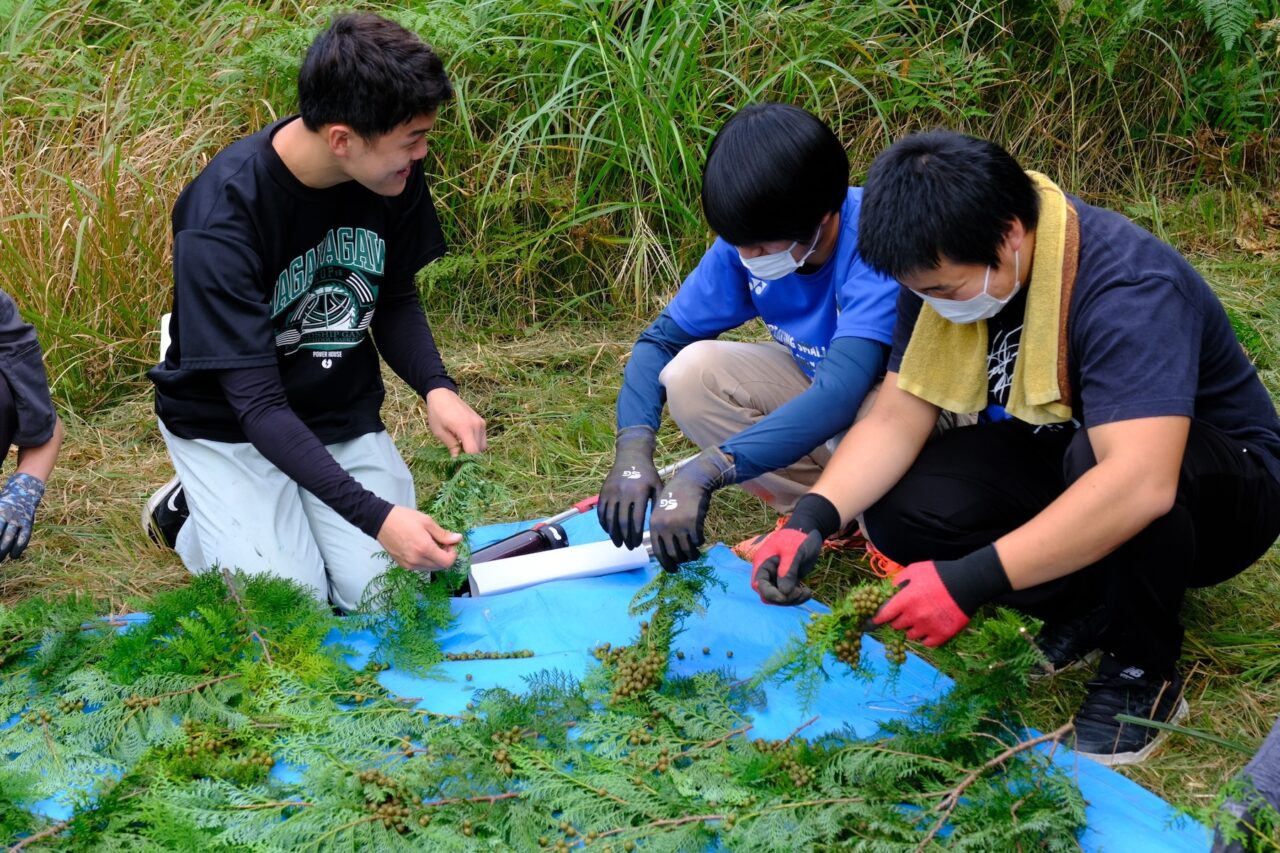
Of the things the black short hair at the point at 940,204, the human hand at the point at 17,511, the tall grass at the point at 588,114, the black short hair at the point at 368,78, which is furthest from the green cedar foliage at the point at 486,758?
the tall grass at the point at 588,114

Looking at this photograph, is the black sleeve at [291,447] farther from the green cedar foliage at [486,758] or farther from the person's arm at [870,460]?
the person's arm at [870,460]

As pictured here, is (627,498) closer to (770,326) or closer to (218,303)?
(770,326)

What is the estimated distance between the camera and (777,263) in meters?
2.70

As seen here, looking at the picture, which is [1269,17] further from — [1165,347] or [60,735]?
[60,735]

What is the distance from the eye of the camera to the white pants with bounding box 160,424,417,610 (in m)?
3.00

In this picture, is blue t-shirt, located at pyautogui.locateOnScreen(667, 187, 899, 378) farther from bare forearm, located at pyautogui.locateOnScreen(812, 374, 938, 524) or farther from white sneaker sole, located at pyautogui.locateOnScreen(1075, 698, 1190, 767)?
white sneaker sole, located at pyautogui.locateOnScreen(1075, 698, 1190, 767)

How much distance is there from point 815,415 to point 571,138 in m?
2.48

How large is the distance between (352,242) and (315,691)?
3.80 ft

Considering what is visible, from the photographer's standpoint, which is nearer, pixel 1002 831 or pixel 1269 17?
pixel 1002 831

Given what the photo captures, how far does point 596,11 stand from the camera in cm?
475

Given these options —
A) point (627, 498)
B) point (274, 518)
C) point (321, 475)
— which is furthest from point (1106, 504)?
point (274, 518)

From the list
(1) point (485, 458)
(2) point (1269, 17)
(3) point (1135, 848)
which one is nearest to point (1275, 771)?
(3) point (1135, 848)

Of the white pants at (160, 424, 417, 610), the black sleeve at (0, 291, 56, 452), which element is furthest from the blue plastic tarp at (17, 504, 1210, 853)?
the black sleeve at (0, 291, 56, 452)

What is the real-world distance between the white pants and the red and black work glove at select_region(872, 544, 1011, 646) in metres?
1.35
